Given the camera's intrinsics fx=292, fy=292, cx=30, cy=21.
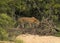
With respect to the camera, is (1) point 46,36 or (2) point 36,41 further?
(1) point 46,36

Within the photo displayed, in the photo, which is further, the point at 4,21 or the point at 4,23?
the point at 4,23

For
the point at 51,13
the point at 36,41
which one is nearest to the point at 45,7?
the point at 51,13

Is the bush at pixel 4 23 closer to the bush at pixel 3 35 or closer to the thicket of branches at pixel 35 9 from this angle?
the bush at pixel 3 35

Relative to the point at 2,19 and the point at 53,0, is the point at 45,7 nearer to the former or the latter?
the point at 53,0

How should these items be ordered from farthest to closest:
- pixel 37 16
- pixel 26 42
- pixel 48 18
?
1. pixel 37 16
2. pixel 48 18
3. pixel 26 42

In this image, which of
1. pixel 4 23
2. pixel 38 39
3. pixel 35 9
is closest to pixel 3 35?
pixel 4 23

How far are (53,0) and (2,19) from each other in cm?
526

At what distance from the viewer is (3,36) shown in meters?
15.8

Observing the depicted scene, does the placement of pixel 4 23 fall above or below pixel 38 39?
above

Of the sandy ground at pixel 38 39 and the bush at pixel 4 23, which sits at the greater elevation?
the bush at pixel 4 23

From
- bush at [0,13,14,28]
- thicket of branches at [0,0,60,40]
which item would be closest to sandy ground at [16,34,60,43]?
bush at [0,13,14,28]

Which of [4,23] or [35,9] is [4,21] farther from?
[35,9]

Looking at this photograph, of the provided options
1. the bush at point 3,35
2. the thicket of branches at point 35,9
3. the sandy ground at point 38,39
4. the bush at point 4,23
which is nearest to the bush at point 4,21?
the bush at point 4,23

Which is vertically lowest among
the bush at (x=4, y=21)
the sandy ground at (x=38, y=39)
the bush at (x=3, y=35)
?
the sandy ground at (x=38, y=39)
